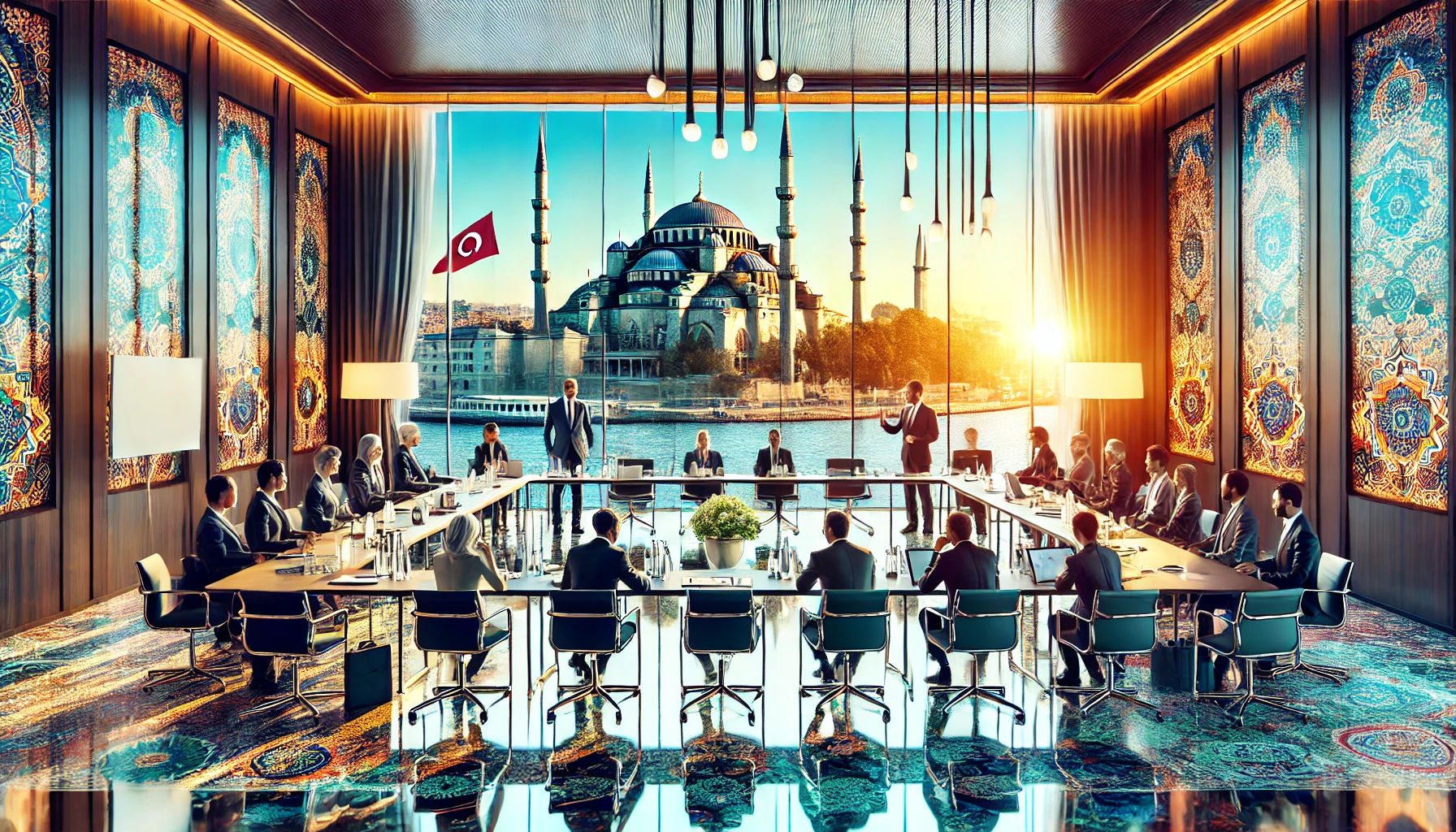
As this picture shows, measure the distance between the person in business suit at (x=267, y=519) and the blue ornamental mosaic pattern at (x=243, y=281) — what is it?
2.79m

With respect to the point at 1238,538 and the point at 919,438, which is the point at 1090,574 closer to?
the point at 1238,538

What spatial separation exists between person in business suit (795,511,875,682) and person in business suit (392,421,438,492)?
4.85 m

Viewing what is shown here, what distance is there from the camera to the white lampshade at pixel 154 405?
19.9 ft

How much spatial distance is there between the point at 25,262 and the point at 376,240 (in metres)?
4.47

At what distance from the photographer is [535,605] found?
6.36m

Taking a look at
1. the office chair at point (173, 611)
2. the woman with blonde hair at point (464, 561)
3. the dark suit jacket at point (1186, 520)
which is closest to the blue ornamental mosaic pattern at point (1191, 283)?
the dark suit jacket at point (1186, 520)

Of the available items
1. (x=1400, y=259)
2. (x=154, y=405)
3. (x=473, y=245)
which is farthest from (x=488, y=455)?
(x=1400, y=259)

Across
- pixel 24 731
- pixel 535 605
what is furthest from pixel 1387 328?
pixel 24 731

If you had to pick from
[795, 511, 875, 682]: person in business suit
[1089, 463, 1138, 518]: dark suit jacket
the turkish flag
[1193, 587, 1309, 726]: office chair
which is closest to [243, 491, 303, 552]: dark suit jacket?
[795, 511, 875, 682]: person in business suit

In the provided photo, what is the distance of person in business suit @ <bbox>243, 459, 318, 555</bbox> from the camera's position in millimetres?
5445

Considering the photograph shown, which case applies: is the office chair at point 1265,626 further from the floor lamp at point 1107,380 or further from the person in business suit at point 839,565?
the floor lamp at point 1107,380

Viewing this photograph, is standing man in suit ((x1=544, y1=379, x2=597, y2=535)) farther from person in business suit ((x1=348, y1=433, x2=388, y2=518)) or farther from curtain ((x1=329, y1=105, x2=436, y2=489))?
curtain ((x1=329, y1=105, x2=436, y2=489))

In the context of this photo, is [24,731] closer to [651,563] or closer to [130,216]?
[651,563]

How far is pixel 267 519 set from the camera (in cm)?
555
